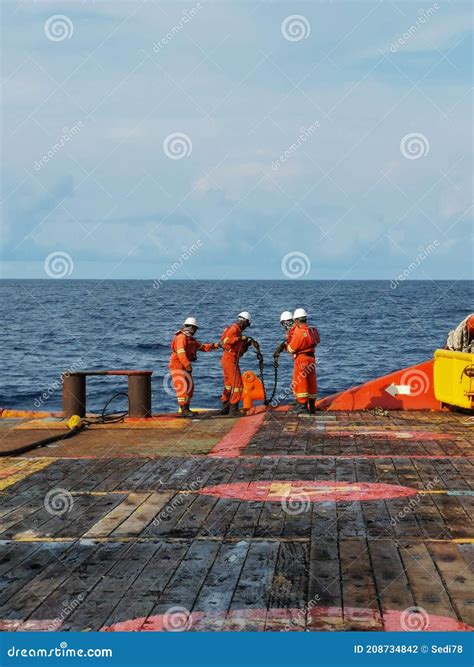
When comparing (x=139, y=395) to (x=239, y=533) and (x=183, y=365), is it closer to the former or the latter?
(x=183, y=365)

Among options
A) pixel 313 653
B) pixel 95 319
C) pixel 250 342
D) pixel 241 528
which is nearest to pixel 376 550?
pixel 241 528

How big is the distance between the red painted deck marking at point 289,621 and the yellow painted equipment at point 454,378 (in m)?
9.43

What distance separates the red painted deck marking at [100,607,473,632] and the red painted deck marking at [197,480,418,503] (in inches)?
122

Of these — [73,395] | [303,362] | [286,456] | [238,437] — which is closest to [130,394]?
[73,395]

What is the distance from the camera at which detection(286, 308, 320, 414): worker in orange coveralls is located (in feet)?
51.9

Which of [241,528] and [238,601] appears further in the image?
[241,528]

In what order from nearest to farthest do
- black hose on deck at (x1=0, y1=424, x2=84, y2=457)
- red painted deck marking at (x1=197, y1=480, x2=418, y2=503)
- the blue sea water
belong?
1. red painted deck marking at (x1=197, y1=480, x2=418, y2=503)
2. black hose on deck at (x1=0, y1=424, x2=84, y2=457)
3. the blue sea water

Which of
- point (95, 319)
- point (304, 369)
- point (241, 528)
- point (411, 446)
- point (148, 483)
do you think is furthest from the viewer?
point (95, 319)

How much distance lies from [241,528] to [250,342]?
8.94 metres

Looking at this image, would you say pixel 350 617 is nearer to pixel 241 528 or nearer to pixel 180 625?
pixel 180 625

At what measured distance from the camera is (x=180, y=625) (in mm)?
5773

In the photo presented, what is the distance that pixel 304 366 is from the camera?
1579 centimetres

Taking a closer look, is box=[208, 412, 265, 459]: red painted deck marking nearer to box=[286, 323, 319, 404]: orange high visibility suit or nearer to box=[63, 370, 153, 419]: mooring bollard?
box=[286, 323, 319, 404]: orange high visibility suit

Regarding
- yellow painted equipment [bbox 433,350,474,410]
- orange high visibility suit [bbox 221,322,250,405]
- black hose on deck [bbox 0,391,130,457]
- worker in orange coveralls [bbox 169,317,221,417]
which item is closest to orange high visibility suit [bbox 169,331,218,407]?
worker in orange coveralls [bbox 169,317,221,417]
